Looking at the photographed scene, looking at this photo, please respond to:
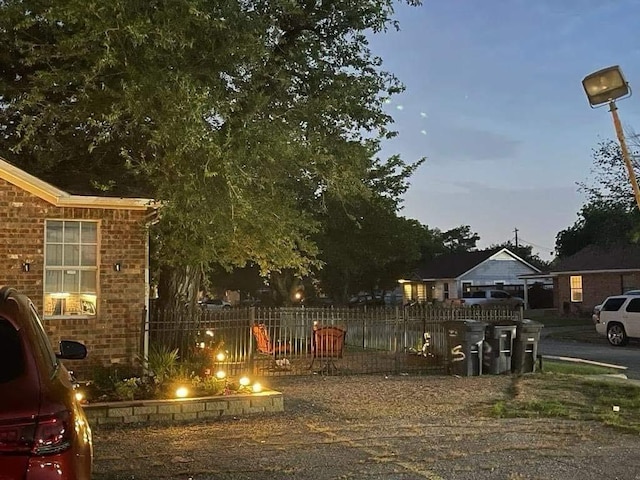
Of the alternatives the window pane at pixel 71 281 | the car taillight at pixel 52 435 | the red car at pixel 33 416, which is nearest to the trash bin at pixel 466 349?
the window pane at pixel 71 281

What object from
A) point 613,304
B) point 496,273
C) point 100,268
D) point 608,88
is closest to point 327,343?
point 100,268

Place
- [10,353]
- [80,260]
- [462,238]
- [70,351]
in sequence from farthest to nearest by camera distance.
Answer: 1. [462,238]
2. [80,260]
3. [70,351]
4. [10,353]

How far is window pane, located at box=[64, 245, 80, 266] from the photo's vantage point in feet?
42.2

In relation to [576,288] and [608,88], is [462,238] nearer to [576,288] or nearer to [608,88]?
[576,288]

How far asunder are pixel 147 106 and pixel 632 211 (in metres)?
22.2

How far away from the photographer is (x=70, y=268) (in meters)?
12.8

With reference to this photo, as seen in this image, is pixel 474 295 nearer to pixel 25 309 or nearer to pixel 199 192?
pixel 199 192

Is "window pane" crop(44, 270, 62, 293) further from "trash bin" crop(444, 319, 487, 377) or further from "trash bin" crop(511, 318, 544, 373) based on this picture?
"trash bin" crop(511, 318, 544, 373)

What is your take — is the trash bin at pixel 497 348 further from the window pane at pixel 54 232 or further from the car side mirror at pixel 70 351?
the car side mirror at pixel 70 351

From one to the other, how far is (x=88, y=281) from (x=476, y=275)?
4101cm

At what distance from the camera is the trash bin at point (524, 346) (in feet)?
50.9

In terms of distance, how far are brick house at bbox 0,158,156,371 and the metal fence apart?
0.77 m

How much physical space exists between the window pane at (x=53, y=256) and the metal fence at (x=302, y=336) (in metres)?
1.90

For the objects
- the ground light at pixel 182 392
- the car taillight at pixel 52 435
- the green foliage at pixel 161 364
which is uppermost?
the car taillight at pixel 52 435
